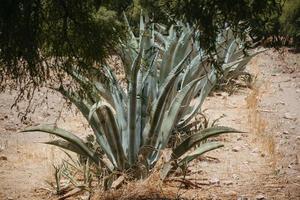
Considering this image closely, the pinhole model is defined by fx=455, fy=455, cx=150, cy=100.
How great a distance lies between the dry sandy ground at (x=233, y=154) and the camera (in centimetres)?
390

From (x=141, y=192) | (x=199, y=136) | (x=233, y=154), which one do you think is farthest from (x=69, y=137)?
(x=233, y=154)

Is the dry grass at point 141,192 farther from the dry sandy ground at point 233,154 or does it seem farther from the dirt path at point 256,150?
the dirt path at point 256,150

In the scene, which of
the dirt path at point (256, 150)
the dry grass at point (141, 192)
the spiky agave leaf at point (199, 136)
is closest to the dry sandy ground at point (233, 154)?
the dirt path at point (256, 150)

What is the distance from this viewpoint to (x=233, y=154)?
476cm

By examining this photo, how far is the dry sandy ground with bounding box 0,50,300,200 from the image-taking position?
12.8 feet

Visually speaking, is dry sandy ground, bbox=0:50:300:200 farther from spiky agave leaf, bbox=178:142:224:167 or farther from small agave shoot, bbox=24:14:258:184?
small agave shoot, bbox=24:14:258:184

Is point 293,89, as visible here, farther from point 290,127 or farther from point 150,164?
point 150,164

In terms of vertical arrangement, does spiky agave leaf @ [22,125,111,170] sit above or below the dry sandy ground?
above

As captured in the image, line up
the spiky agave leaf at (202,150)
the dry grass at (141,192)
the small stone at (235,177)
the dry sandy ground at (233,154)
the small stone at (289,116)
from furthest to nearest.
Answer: the small stone at (289,116)
the small stone at (235,177)
the dry sandy ground at (233,154)
the spiky agave leaf at (202,150)
the dry grass at (141,192)

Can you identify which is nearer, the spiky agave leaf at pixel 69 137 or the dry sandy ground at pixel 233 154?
the spiky agave leaf at pixel 69 137

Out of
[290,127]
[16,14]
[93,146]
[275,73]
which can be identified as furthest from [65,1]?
[275,73]

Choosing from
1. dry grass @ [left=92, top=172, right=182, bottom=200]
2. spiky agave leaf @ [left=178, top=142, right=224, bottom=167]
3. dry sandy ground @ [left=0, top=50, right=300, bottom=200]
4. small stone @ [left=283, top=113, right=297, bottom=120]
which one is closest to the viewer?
dry grass @ [left=92, top=172, right=182, bottom=200]

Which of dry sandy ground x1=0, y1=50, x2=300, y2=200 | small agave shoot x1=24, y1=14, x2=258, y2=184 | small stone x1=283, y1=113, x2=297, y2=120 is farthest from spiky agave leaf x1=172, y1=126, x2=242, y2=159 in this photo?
small stone x1=283, y1=113, x2=297, y2=120

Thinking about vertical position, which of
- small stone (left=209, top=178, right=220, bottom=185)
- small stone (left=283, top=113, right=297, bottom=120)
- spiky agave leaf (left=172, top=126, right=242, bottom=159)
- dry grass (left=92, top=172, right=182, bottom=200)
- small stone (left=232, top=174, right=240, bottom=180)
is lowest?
small stone (left=232, top=174, right=240, bottom=180)
